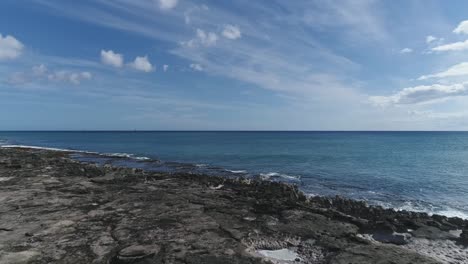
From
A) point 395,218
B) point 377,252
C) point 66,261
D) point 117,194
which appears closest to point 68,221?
point 66,261

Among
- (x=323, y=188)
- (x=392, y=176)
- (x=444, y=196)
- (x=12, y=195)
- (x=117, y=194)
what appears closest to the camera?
(x=12, y=195)

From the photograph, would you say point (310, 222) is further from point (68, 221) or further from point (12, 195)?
point (12, 195)

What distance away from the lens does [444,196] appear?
2389cm

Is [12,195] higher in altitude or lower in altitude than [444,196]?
higher

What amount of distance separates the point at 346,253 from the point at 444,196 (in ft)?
→ 58.8

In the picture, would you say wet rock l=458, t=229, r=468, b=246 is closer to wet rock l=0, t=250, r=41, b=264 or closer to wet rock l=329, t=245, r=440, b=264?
wet rock l=329, t=245, r=440, b=264

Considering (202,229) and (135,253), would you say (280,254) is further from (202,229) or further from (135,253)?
(135,253)

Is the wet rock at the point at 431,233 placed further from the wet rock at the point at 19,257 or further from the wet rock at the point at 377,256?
the wet rock at the point at 19,257

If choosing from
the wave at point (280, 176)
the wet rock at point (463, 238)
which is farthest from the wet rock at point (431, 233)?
the wave at point (280, 176)

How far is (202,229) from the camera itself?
1240 centimetres

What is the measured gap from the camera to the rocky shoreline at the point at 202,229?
1014 cm

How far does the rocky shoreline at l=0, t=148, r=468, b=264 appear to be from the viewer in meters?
10.1

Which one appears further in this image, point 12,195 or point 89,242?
point 12,195

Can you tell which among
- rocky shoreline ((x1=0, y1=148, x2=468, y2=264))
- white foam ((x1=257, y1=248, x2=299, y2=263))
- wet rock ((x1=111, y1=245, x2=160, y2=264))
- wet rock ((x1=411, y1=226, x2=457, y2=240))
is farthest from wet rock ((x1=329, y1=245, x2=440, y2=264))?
wet rock ((x1=111, y1=245, x2=160, y2=264))
